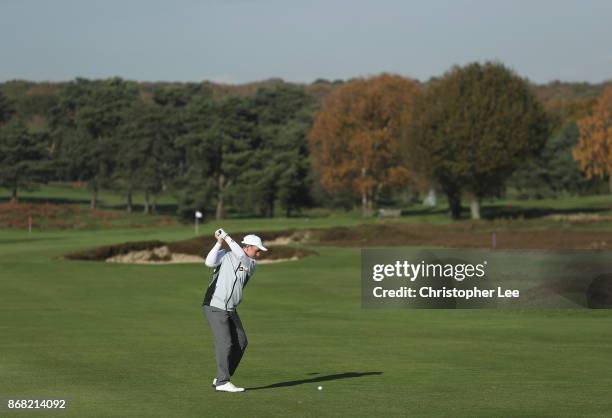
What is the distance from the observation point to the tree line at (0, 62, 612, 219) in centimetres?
9788

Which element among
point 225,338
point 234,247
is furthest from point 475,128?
point 234,247

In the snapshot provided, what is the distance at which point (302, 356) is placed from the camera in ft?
68.9

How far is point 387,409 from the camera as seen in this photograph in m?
14.4

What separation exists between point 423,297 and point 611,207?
7937 cm

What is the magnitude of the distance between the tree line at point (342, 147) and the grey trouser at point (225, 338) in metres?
81.5

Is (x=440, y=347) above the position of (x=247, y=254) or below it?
below

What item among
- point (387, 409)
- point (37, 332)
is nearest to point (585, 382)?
point (387, 409)

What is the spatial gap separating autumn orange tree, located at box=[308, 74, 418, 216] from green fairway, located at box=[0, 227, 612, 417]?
2893 inches

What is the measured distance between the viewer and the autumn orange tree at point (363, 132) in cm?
11512

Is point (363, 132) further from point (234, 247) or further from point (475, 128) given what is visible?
point (234, 247)

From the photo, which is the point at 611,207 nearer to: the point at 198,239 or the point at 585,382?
the point at 198,239

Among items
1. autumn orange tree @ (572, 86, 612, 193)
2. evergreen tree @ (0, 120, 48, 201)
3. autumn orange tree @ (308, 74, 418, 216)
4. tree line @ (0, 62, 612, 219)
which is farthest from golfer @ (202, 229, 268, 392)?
evergreen tree @ (0, 120, 48, 201)

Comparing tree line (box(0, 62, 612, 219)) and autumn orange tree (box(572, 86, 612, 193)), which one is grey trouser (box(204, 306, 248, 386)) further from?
autumn orange tree (box(572, 86, 612, 193))

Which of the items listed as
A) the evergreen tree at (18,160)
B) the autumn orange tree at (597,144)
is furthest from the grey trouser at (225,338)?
the evergreen tree at (18,160)
